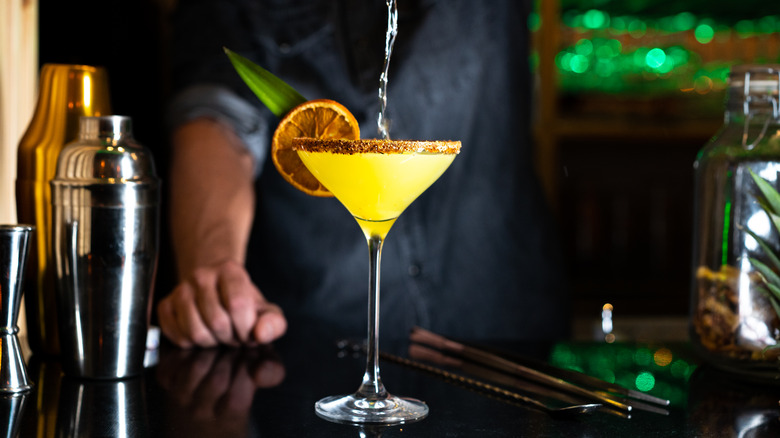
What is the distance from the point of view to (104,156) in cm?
92

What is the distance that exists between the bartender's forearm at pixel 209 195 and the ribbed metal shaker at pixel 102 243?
1.71 ft

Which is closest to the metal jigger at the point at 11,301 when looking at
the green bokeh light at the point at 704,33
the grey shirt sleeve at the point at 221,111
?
the grey shirt sleeve at the point at 221,111

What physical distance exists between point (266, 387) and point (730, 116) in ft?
2.10

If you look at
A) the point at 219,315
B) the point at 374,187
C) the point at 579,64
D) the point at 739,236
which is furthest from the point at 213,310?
the point at 579,64

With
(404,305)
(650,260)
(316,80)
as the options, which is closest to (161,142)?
(316,80)

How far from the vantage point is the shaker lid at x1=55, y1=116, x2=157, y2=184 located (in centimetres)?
92

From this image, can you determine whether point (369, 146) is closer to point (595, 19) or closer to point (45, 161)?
point (45, 161)

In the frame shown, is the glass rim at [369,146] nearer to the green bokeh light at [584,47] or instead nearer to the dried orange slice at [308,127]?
the dried orange slice at [308,127]

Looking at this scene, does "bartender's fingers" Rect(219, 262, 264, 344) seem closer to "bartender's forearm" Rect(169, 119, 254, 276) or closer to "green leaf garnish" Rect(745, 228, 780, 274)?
"bartender's forearm" Rect(169, 119, 254, 276)

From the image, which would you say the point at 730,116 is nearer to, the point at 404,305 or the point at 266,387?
the point at 266,387

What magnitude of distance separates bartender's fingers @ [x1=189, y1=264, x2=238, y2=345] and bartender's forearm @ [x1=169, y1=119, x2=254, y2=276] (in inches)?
10.8

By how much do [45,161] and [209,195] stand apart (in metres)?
0.62

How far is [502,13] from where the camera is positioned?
2016mm

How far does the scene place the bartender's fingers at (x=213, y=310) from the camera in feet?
3.74
